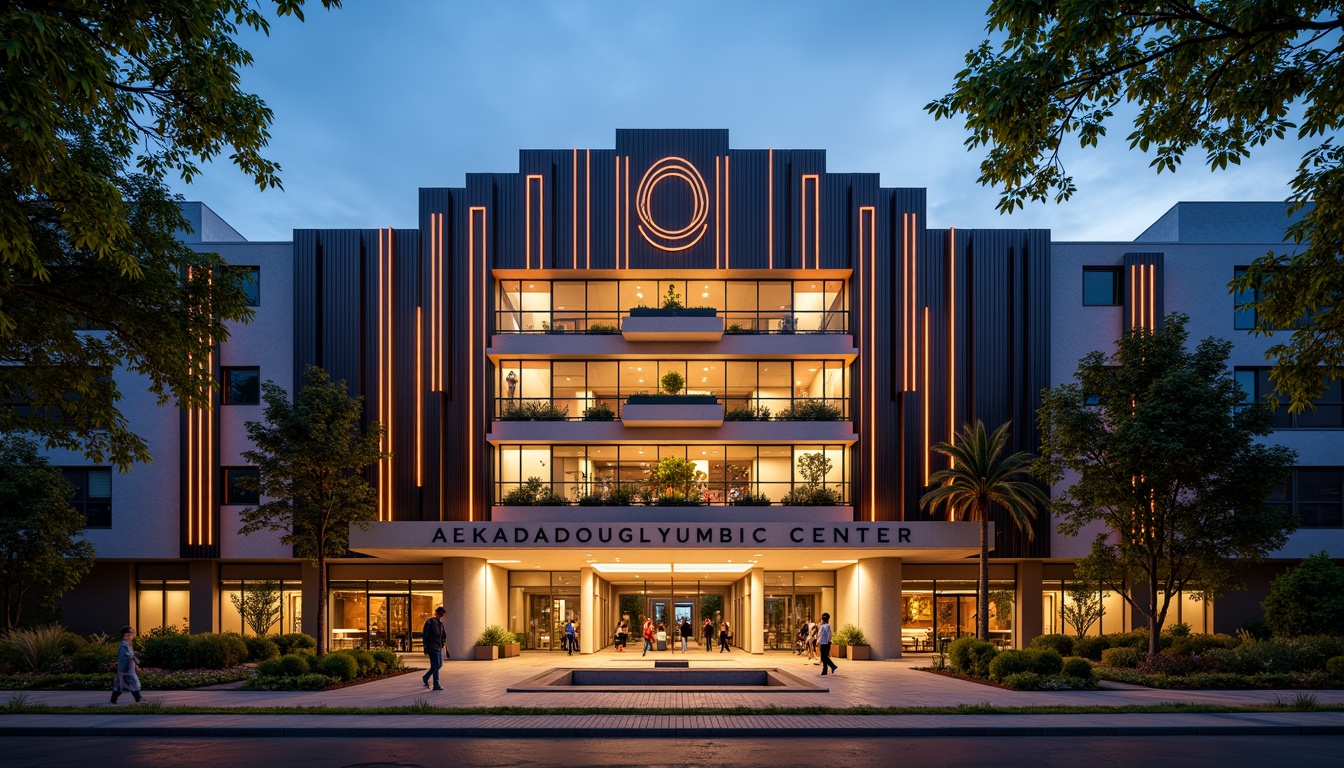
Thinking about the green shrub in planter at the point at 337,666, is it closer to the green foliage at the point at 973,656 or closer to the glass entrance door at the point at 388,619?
the glass entrance door at the point at 388,619

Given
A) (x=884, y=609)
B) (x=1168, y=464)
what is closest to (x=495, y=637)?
(x=884, y=609)

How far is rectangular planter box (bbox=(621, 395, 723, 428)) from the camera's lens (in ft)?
119

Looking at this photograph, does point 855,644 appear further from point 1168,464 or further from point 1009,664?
point 1168,464

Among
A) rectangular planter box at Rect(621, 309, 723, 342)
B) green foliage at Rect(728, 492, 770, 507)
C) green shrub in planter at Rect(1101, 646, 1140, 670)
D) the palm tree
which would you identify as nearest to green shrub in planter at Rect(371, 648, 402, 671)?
green foliage at Rect(728, 492, 770, 507)

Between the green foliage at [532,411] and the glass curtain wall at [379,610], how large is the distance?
26.8ft

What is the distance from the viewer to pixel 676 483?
35281 mm

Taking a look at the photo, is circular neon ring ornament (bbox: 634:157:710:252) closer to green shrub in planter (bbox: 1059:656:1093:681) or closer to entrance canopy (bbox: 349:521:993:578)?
entrance canopy (bbox: 349:521:993:578)

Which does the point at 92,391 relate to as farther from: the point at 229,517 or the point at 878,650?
the point at 878,650

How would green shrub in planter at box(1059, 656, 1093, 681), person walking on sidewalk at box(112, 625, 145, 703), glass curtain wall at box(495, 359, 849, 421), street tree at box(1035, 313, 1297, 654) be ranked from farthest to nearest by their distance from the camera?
1. glass curtain wall at box(495, 359, 849, 421)
2. street tree at box(1035, 313, 1297, 654)
3. green shrub in planter at box(1059, 656, 1093, 681)
4. person walking on sidewalk at box(112, 625, 145, 703)

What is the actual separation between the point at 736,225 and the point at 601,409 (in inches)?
358

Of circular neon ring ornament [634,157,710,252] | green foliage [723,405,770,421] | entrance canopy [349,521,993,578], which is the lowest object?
entrance canopy [349,521,993,578]

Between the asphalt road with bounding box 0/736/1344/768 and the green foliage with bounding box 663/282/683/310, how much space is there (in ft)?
79.5

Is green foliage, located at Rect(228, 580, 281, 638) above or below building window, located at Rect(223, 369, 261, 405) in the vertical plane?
below

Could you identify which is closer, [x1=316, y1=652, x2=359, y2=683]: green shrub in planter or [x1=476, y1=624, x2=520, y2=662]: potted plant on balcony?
[x1=316, y1=652, x2=359, y2=683]: green shrub in planter
